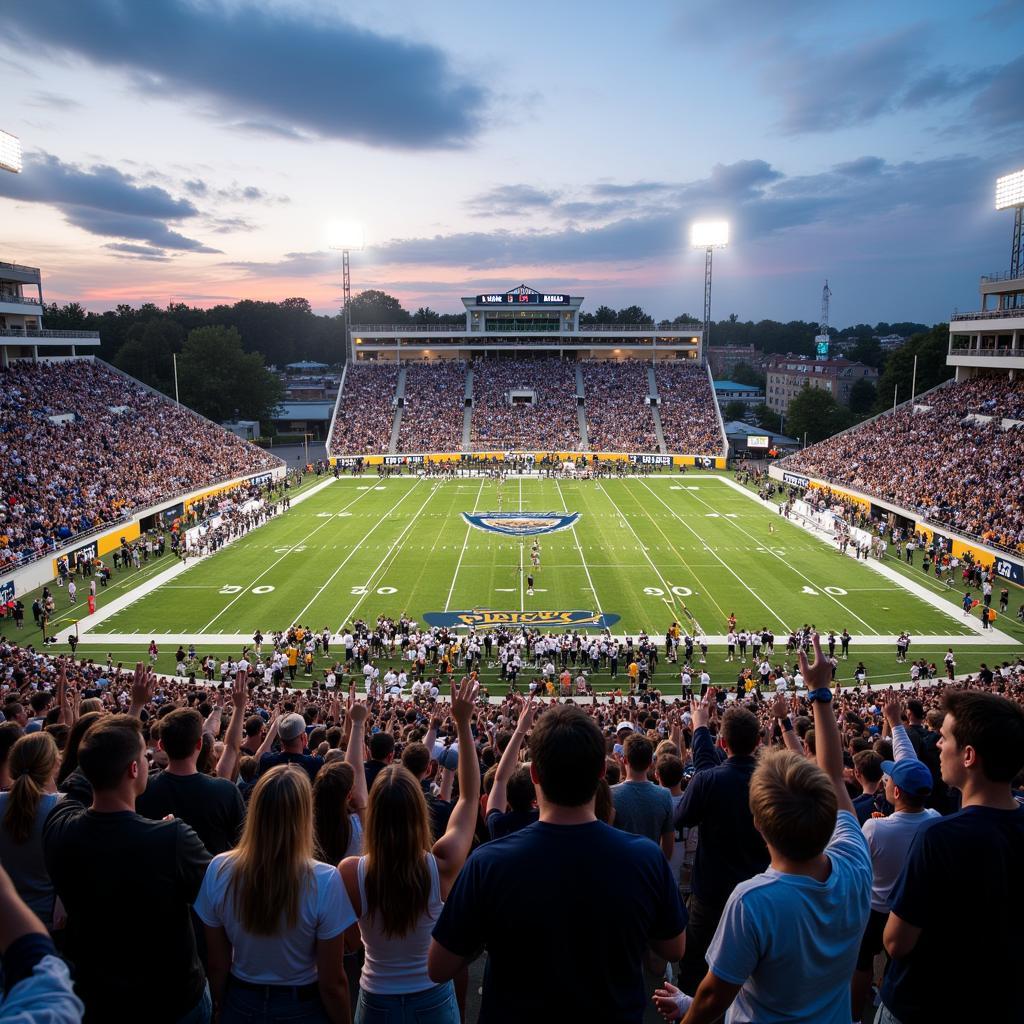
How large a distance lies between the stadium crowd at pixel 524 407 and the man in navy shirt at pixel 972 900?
218ft

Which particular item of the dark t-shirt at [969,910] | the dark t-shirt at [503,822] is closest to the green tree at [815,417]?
the dark t-shirt at [503,822]

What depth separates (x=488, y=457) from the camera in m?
68.4

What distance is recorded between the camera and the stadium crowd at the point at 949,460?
3662cm

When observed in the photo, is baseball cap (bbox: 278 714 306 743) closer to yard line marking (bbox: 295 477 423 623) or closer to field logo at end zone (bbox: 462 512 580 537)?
yard line marking (bbox: 295 477 423 623)

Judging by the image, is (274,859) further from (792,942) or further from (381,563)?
(381,563)

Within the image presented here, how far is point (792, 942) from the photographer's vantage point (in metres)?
2.92

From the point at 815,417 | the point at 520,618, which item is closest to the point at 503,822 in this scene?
the point at 520,618

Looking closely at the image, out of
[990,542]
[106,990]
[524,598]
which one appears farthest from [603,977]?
[990,542]

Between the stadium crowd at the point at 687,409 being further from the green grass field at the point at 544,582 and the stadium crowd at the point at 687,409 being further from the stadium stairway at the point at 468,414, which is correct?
the green grass field at the point at 544,582

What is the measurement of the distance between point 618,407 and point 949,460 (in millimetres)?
34711

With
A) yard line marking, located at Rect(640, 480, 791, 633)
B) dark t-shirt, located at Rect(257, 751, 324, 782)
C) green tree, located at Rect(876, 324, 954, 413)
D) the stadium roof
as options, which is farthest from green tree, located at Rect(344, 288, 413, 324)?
dark t-shirt, located at Rect(257, 751, 324, 782)

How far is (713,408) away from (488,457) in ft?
69.9

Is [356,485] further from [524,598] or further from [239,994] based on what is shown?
[239,994]

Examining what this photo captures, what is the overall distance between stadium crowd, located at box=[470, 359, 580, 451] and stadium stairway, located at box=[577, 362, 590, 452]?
393mm
